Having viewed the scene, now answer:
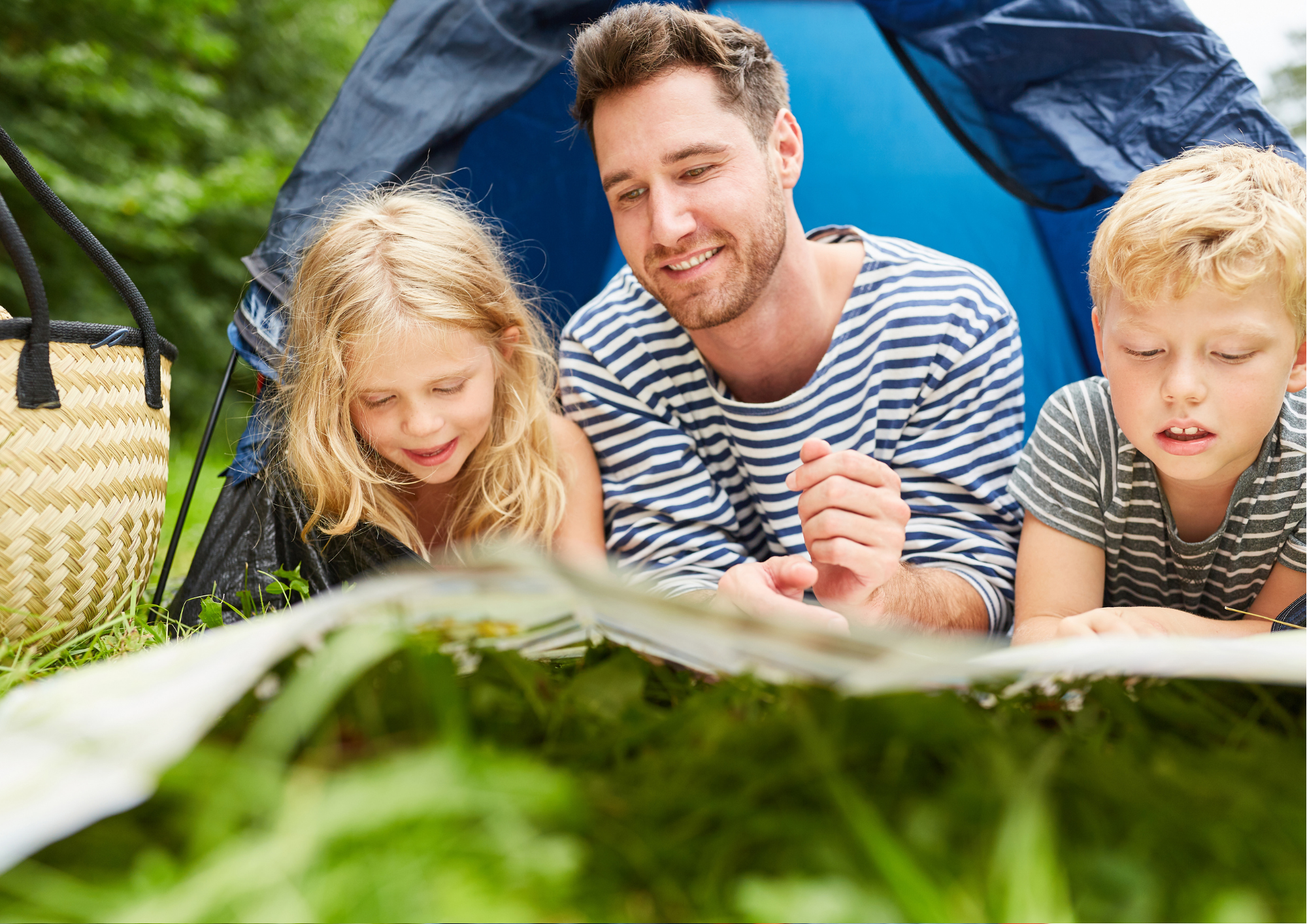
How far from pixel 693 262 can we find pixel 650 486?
0.33 metres

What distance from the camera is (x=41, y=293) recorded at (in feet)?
2.98

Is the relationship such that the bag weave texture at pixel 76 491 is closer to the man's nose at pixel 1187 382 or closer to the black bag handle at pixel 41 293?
the black bag handle at pixel 41 293

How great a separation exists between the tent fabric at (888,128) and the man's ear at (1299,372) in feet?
1.46

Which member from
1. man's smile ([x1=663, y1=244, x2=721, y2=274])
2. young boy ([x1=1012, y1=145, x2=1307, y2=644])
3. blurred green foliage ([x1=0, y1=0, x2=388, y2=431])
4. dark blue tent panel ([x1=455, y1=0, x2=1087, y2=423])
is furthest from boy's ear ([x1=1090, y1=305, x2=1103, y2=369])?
blurred green foliage ([x1=0, y1=0, x2=388, y2=431])

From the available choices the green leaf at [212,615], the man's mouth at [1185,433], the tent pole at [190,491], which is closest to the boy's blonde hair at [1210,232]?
the man's mouth at [1185,433]

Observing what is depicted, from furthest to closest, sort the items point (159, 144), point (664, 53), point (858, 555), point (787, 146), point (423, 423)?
point (159, 144) < point (787, 146) < point (664, 53) < point (423, 423) < point (858, 555)

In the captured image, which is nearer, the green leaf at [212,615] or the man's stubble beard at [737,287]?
the green leaf at [212,615]

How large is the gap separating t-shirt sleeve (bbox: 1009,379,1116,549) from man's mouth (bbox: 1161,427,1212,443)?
0.46ft

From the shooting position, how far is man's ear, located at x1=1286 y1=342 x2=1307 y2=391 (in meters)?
0.90

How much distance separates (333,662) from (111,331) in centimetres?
80

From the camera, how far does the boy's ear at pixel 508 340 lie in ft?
4.61

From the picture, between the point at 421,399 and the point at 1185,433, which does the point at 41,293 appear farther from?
the point at 1185,433

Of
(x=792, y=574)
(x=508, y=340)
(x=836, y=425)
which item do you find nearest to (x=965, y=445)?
(x=836, y=425)

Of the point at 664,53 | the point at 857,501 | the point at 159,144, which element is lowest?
the point at 857,501
